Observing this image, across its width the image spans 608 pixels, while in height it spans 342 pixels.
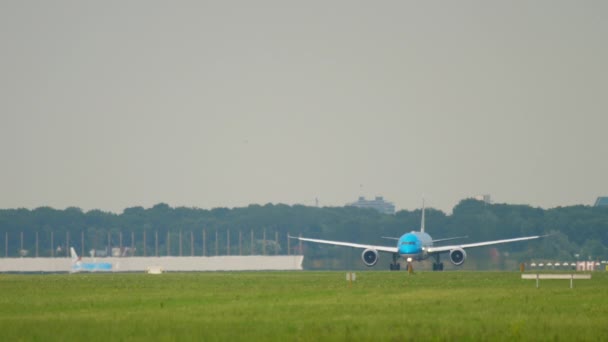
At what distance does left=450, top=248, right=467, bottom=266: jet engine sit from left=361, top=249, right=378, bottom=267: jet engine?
23.0 feet

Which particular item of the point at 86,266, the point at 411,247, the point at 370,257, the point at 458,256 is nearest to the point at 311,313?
the point at 411,247

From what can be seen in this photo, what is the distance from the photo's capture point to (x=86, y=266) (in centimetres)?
14562

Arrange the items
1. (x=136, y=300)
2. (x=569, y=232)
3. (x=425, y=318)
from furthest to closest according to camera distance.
→ (x=569, y=232)
(x=136, y=300)
(x=425, y=318)

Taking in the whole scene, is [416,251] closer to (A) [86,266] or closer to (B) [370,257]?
(B) [370,257]

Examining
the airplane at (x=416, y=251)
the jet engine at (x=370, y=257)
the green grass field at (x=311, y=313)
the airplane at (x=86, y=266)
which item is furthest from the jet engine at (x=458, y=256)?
the green grass field at (x=311, y=313)

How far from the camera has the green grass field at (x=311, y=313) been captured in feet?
Result: 124

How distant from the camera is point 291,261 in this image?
15188cm

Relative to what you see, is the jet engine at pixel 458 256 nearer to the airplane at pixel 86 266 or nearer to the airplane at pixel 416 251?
the airplane at pixel 416 251

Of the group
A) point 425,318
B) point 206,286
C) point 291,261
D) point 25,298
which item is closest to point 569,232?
point 291,261

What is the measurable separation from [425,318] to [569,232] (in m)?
134

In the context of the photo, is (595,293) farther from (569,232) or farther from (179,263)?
(569,232)

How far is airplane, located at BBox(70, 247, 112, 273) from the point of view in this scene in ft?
454

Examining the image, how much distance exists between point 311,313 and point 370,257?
76200 millimetres

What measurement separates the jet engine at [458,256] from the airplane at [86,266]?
40291 mm
